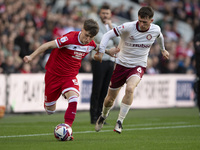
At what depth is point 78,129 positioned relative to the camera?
11.1 m

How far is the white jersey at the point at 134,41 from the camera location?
1005cm

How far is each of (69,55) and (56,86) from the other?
0.61 metres

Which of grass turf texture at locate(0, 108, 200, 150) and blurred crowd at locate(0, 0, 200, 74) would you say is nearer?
grass turf texture at locate(0, 108, 200, 150)

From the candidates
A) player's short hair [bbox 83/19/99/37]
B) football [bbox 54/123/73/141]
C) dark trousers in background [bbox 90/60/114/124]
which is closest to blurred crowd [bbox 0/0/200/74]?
dark trousers in background [bbox 90/60/114/124]

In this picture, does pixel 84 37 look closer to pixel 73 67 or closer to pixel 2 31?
pixel 73 67

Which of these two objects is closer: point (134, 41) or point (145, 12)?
point (145, 12)

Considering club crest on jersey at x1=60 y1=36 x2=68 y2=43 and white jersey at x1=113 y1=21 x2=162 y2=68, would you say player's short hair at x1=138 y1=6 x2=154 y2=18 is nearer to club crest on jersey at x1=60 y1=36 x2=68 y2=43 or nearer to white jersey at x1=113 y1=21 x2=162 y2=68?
white jersey at x1=113 y1=21 x2=162 y2=68

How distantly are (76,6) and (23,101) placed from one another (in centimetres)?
741

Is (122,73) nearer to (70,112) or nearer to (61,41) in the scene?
(61,41)

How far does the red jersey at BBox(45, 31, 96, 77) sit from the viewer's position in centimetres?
918

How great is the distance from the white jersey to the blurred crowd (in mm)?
3811

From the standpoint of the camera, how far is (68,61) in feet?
30.5

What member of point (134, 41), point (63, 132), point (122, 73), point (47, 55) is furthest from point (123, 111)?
point (47, 55)

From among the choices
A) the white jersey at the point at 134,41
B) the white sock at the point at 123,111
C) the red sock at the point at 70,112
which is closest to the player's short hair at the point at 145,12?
the white jersey at the point at 134,41
